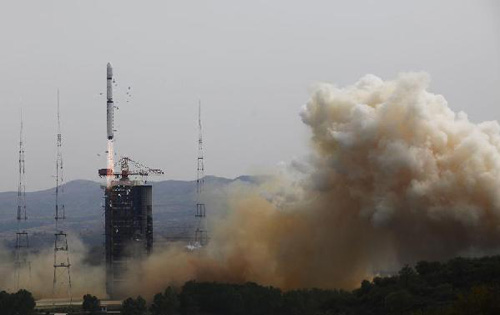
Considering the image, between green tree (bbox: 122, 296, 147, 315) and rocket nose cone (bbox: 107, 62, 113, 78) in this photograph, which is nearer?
green tree (bbox: 122, 296, 147, 315)

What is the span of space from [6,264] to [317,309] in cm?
10035

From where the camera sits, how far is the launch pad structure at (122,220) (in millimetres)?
173750

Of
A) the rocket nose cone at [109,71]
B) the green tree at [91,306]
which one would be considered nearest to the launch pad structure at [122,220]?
the rocket nose cone at [109,71]

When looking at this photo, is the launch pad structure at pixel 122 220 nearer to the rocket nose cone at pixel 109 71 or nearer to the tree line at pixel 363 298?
the rocket nose cone at pixel 109 71

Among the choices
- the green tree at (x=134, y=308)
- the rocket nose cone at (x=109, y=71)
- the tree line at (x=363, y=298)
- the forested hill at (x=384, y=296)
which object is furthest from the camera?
the rocket nose cone at (x=109, y=71)

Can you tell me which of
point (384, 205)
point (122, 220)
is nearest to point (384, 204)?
point (384, 205)

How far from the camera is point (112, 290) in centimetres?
17112

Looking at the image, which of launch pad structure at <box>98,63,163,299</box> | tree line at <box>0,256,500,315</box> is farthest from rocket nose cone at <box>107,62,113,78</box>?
tree line at <box>0,256,500,315</box>

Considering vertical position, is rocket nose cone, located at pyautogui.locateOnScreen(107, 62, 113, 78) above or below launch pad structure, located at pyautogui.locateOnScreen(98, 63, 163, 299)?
above

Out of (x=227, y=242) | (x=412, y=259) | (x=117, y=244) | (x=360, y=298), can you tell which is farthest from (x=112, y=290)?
(x=360, y=298)

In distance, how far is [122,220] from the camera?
577ft

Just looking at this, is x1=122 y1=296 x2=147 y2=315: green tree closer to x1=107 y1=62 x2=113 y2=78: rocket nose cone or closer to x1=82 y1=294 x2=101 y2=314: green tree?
x1=82 y1=294 x2=101 y2=314: green tree

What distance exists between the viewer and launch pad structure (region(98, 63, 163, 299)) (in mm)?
173750

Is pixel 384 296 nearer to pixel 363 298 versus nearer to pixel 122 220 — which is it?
pixel 363 298
